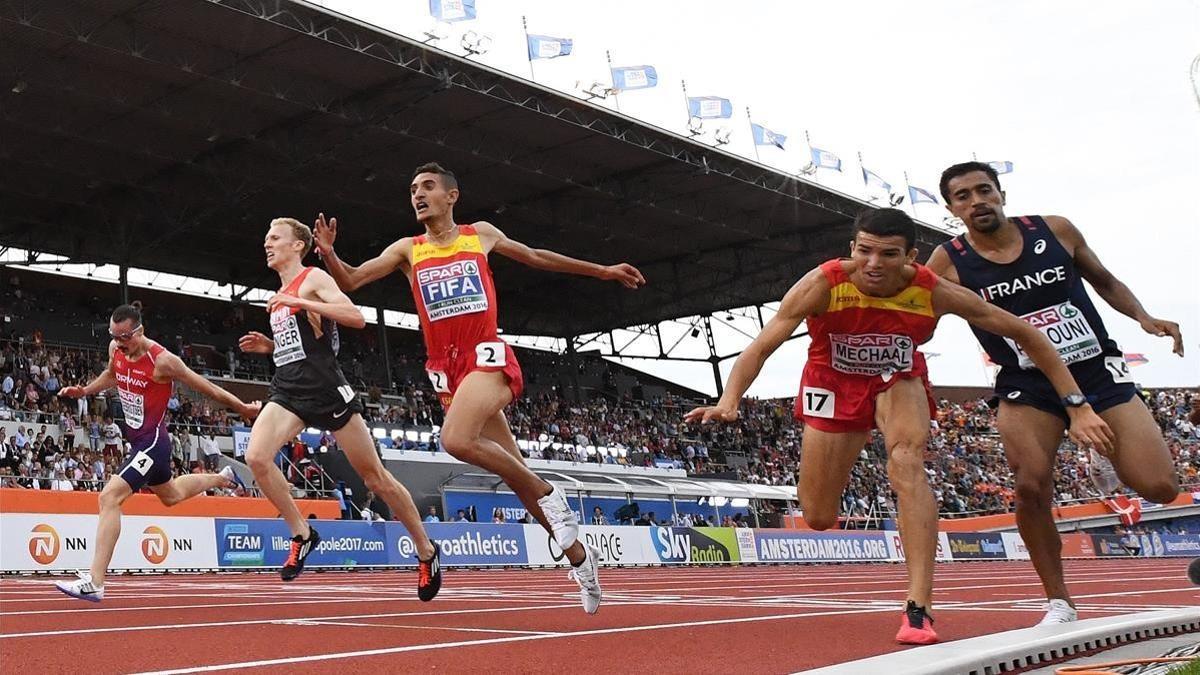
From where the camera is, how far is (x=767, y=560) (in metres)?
24.8

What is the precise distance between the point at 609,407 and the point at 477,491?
18244 millimetres

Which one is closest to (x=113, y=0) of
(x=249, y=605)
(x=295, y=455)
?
(x=295, y=455)

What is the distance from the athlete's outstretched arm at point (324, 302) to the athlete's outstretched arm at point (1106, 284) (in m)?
3.98

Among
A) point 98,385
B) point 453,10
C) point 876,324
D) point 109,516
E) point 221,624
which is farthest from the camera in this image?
point 453,10

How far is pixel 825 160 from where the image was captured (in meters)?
34.5

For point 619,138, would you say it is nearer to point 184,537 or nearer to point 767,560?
point 767,560

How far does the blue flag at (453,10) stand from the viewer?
2367cm

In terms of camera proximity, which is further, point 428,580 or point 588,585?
point 428,580

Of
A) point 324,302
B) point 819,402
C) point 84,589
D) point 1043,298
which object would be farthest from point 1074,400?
point 84,589

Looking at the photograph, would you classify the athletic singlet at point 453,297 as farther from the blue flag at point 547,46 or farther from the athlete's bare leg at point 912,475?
the blue flag at point 547,46

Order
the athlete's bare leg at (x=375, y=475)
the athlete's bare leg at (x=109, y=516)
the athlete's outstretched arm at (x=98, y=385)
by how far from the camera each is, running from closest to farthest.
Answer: the athlete's bare leg at (x=375, y=475) → the athlete's bare leg at (x=109, y=516) → the athlete's outstretched arm at (x=98, y=385)

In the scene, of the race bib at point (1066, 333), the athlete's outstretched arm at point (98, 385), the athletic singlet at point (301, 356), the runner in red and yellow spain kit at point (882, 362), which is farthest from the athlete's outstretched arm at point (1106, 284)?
the athlete's outstretched arm at point (98, 385)

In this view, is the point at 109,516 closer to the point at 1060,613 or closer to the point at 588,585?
the point at 588,585

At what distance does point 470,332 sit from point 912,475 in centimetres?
267
